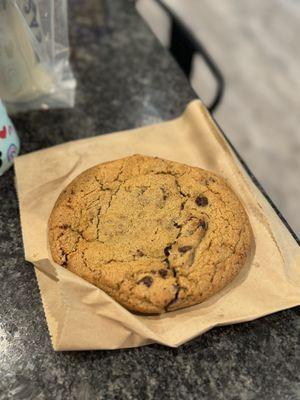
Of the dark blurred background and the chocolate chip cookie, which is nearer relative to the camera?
the chocolate chip cookie

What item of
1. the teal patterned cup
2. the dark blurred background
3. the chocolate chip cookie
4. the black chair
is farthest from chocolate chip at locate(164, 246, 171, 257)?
the dark blurred background

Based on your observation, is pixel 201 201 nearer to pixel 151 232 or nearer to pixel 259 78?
pixel 151 232

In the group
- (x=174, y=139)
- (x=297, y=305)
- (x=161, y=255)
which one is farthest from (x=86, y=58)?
(x=297, y=305)

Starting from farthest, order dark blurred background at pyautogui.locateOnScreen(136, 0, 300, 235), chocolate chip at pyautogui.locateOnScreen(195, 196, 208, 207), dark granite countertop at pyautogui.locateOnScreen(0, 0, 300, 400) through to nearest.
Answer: dark blurred background at pyautogui.locateOnScreen(136, 0, 300, 235) → chocolate chip at pyautogui.locateOnScreen(195, 196, 208, 207) → dark granite countertop at pyautogui.locateOnScreen(0, 0, 300, 400)

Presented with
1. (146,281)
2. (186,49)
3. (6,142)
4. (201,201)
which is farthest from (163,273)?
(186,49)

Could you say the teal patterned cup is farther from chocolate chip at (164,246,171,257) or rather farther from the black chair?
the black chair

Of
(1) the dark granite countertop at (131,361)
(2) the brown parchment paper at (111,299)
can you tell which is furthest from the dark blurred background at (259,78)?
(1) the dark granite countertop at (131,361)
